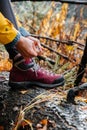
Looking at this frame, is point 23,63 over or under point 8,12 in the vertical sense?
under

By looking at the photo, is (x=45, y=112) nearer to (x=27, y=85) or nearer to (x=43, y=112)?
(x=43, y=112)

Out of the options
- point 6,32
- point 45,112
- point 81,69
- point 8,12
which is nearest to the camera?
point 6,32

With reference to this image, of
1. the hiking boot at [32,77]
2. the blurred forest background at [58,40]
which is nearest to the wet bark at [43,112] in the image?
the hiking boot at [32,77]

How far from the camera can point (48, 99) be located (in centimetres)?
205

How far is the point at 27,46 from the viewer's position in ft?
6.13

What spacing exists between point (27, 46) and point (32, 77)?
481 mm

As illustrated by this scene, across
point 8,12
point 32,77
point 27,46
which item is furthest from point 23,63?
point 27,46

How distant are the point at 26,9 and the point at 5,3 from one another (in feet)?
9.78

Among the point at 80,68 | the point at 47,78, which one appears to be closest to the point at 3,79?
the point at 47,78

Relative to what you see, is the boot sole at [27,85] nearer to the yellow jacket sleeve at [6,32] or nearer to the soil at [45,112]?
the soil at [45,112]

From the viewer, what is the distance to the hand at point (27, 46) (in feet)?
6.13

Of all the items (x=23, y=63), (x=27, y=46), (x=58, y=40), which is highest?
(x=27, y=46)

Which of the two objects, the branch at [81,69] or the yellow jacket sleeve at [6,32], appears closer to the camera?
the yellow jacket sleeve at [6,32]

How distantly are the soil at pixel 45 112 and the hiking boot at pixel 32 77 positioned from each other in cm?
11
